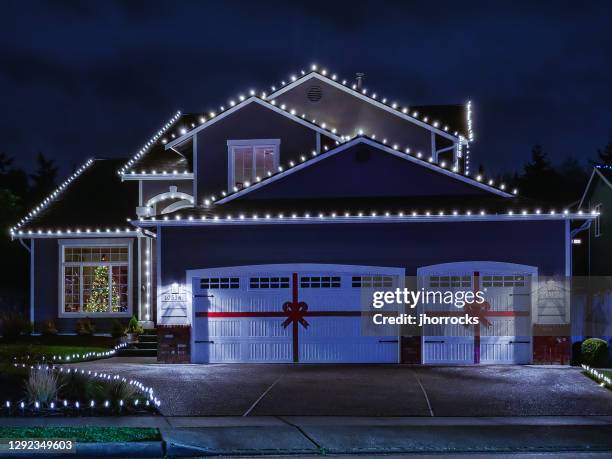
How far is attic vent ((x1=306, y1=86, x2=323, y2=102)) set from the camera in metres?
24.5

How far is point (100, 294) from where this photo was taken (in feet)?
81.4

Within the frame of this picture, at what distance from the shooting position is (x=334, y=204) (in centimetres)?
1967

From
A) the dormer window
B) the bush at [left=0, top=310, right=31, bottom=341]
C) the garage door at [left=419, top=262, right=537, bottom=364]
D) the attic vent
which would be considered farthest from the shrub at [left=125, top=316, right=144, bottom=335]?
the garage door at [left=419, top=262, right=537, bottom=364]

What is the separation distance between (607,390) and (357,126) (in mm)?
11908

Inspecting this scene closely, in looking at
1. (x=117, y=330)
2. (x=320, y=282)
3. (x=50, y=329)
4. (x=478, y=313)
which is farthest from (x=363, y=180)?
(x=50, y=329)

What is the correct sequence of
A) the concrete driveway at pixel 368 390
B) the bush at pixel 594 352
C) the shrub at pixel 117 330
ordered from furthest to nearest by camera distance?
the shrub at pixel 117 330, the bush at pixel 594 352, the concrete driveway at pixel 368 390

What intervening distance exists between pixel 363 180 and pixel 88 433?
10.9 m

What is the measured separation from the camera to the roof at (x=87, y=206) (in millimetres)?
24734

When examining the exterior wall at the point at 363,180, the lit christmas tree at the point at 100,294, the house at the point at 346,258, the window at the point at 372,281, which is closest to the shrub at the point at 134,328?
the lit christmas tree at the point at 100,294

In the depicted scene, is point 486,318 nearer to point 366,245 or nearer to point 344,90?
point 366,245

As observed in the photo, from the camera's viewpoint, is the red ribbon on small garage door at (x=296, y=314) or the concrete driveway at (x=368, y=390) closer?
the concrete driveway at (x=368, y=390)

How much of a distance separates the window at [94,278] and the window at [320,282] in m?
7.63

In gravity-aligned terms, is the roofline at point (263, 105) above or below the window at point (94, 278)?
above

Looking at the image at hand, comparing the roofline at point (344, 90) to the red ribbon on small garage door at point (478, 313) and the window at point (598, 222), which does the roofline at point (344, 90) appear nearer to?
the red ribbon on small garage door at point (478, 313)
